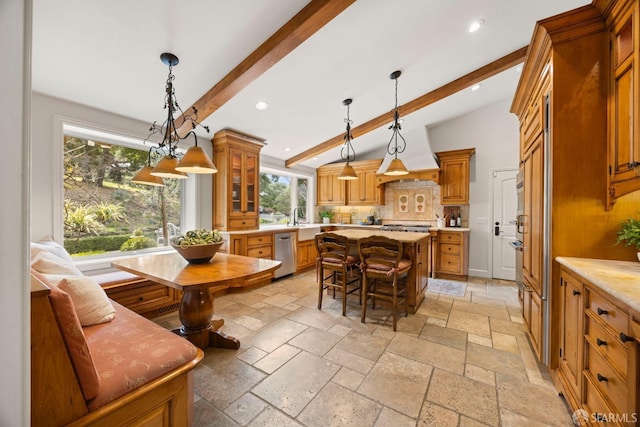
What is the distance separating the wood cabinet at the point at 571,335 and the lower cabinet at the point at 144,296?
12.0 feet

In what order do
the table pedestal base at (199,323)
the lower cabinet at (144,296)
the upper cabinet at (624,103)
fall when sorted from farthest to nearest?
the lower cabinet at (144,296) < the table pedestal base at (199,323) < the upper cabinet at (624,103)

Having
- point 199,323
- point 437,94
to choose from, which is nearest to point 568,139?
point 437,94

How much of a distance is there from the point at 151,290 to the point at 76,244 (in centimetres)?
99

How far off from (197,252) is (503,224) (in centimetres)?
504

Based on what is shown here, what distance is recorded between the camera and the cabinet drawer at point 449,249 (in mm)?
4605

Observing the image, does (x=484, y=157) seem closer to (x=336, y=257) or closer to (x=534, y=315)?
(x=534, y=315)

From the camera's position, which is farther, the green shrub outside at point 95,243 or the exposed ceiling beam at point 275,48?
the green shrub outside at point 95,243

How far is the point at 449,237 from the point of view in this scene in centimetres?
467

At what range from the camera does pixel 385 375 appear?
1908 mm

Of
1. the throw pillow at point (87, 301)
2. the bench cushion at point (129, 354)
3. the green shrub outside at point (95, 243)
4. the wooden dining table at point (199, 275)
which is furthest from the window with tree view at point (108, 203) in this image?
the bench cushion at point (129, 354)

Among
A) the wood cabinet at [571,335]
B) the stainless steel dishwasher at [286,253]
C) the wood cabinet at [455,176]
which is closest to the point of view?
the wood cabinet at [571,335]

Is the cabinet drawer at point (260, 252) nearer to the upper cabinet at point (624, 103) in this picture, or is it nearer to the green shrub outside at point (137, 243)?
the green shrub outside at point (137, 243)

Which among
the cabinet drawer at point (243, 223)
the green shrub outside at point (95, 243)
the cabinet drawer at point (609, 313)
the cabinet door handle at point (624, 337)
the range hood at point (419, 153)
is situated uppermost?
the range hood at point (419, 153)

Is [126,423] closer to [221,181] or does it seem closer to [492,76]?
[221,181]
